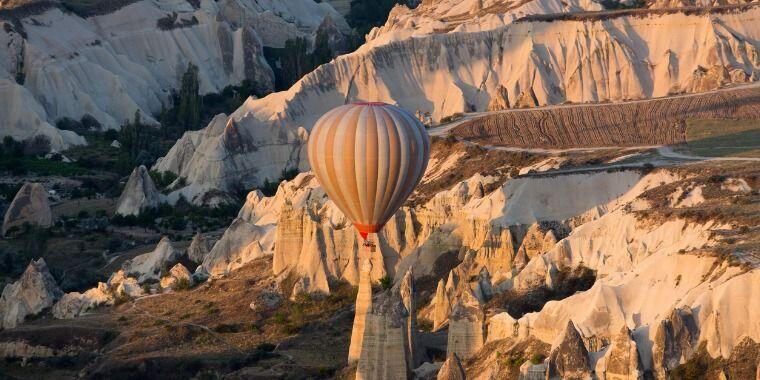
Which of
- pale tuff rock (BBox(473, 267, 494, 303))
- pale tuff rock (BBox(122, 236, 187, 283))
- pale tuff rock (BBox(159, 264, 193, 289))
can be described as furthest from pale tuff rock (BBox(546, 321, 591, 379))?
pale tuff rock (BBox(122, 236, 187, 283))

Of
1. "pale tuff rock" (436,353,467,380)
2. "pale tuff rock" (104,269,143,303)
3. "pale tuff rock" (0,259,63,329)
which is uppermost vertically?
"pale tuff rock" (436,353,467,380)

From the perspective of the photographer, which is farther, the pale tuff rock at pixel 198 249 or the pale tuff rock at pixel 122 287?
the pale tuff rock at pixel 198 249

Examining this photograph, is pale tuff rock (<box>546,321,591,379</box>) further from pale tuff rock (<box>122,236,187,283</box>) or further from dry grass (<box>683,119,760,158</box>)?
pale tuff rock (<box>122,236,187,283</box>)

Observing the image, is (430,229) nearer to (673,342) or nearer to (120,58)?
(673,342)

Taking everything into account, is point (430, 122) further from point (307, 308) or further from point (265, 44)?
point (265, 44)

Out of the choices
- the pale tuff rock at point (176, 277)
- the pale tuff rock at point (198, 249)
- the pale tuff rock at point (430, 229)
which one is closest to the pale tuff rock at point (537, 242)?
the pale tuff rock at point (430, 229)

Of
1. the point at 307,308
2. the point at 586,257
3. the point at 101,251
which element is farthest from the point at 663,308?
the point at 101,251

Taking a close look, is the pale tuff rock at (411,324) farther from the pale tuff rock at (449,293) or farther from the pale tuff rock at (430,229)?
the pale tuff rock at (430,229)
